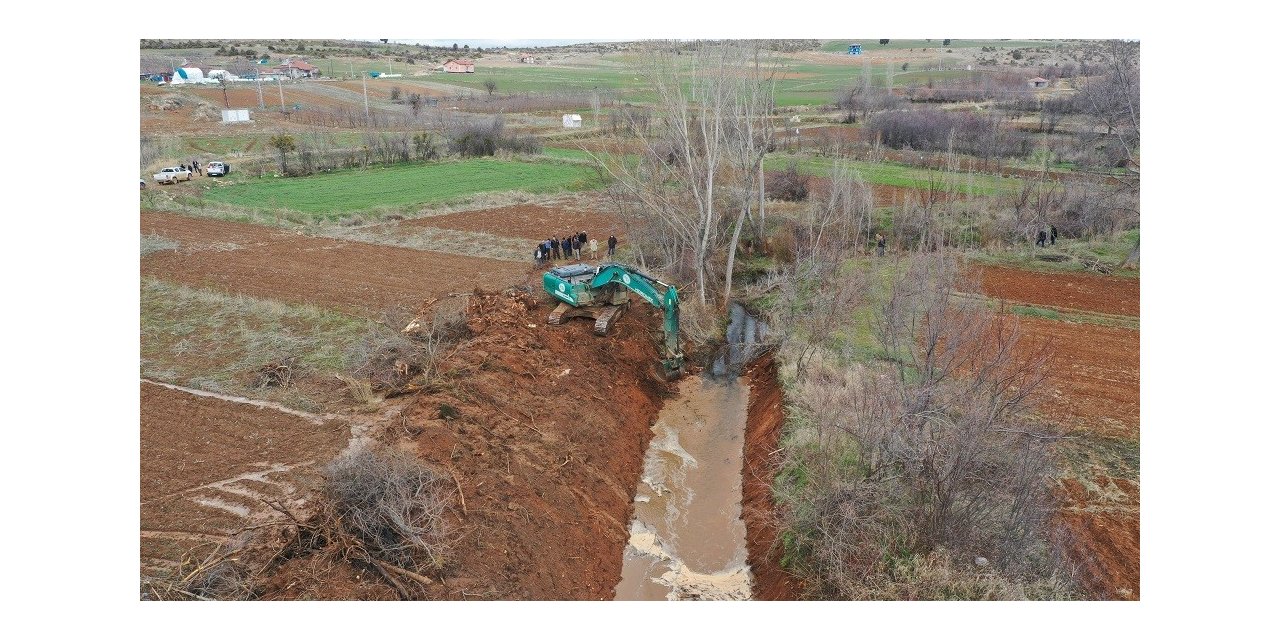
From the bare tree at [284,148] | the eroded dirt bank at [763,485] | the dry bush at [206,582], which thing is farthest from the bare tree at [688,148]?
the bare tree at [284,148]

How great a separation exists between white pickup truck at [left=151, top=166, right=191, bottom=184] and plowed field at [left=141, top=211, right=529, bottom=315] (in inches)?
404

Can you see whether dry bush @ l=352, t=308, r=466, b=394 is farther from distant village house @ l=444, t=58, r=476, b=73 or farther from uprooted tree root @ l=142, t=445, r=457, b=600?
distant village house @ l=444, t=58, r=476, b=73

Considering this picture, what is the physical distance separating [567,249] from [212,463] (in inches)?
706

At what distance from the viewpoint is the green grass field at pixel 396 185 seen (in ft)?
134

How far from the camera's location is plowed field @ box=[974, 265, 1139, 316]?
25.6m

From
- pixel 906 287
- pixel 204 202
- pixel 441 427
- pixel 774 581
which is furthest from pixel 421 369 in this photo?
pixel 204 202

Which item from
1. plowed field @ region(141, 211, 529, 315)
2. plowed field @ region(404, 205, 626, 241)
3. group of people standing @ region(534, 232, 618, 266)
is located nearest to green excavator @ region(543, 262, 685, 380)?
plowed field @ region(141, 211, 529, 315)

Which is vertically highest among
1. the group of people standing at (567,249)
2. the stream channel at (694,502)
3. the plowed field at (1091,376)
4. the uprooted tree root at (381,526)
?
the group of people standing at (567,249)

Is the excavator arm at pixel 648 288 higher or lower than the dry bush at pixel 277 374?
higher

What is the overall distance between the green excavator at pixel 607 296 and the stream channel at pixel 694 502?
5.60ft

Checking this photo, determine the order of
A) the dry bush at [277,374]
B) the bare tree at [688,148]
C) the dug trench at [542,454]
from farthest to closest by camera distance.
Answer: the bare tree at [688,148]
the dry bush at [277,374]
the dug trench at [542,454]

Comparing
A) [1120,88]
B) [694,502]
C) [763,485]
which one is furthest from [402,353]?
[1120,88]

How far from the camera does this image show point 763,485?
15594 millimetres

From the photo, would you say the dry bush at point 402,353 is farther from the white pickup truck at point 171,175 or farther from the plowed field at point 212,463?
the white pickup truck at point 171,175
